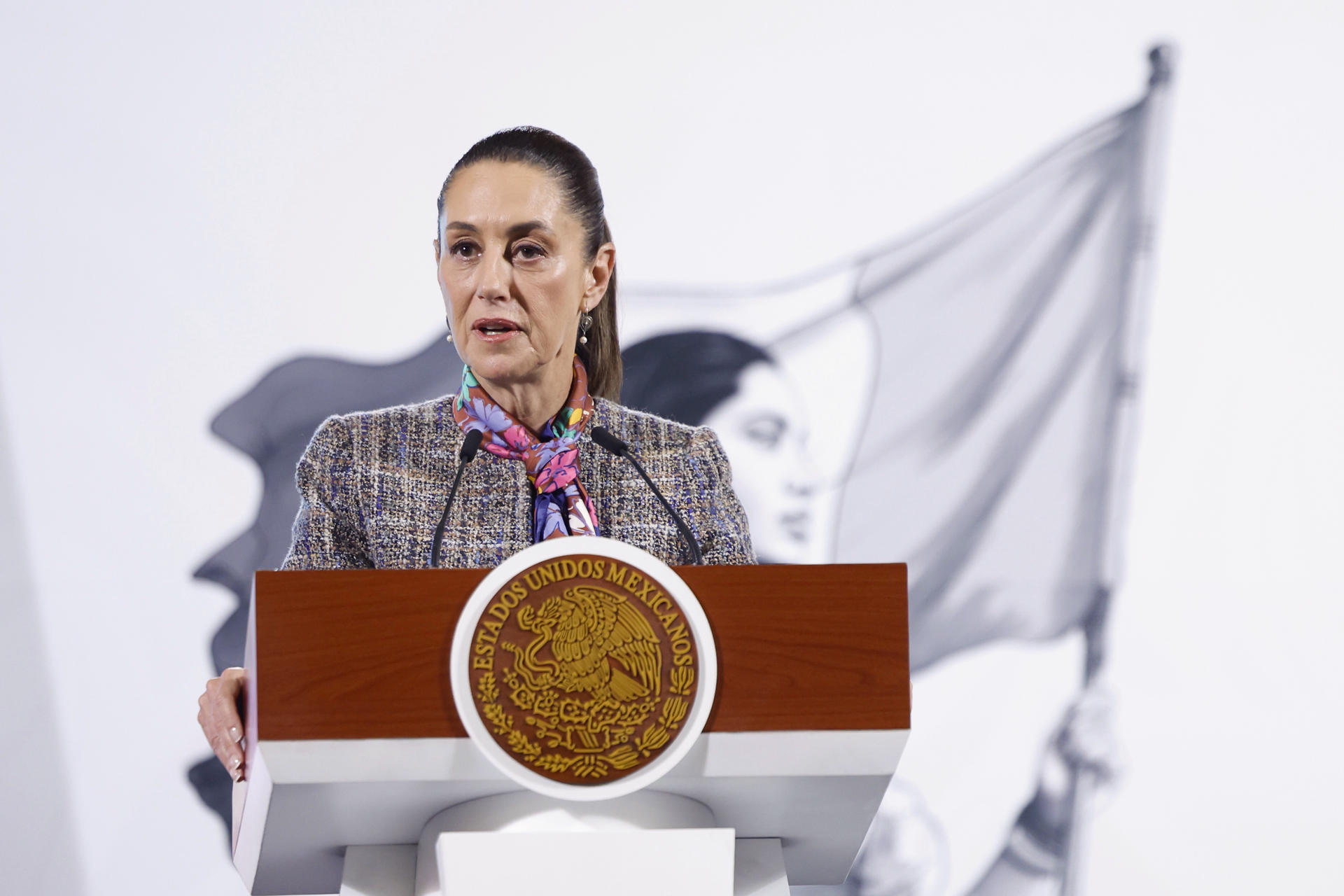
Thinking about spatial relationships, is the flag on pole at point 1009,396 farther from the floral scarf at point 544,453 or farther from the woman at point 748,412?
the floral scarf at point 544,453

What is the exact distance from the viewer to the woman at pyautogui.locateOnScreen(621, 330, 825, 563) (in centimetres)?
242

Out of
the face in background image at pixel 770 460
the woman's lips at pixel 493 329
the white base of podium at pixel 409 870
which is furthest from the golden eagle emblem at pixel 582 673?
the face in background image at pixel 770 460

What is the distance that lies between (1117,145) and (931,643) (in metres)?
1.00

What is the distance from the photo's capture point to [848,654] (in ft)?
3.28

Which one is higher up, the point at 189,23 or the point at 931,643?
the point at 189,23

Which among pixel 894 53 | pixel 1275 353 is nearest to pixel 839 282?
pixel 894 53

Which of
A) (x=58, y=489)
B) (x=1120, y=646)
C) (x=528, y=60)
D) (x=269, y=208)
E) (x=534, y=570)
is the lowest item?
(x=1120, y=646)

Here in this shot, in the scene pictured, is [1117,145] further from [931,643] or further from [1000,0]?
[931,643]

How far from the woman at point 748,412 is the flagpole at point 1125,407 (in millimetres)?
518

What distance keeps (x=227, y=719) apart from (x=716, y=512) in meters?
0.64

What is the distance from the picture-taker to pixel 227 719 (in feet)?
3.73

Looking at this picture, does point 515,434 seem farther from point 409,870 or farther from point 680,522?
point 409,870

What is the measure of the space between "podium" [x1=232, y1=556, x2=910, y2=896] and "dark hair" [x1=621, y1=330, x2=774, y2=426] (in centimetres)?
142

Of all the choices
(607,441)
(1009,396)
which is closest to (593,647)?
(607,441)
